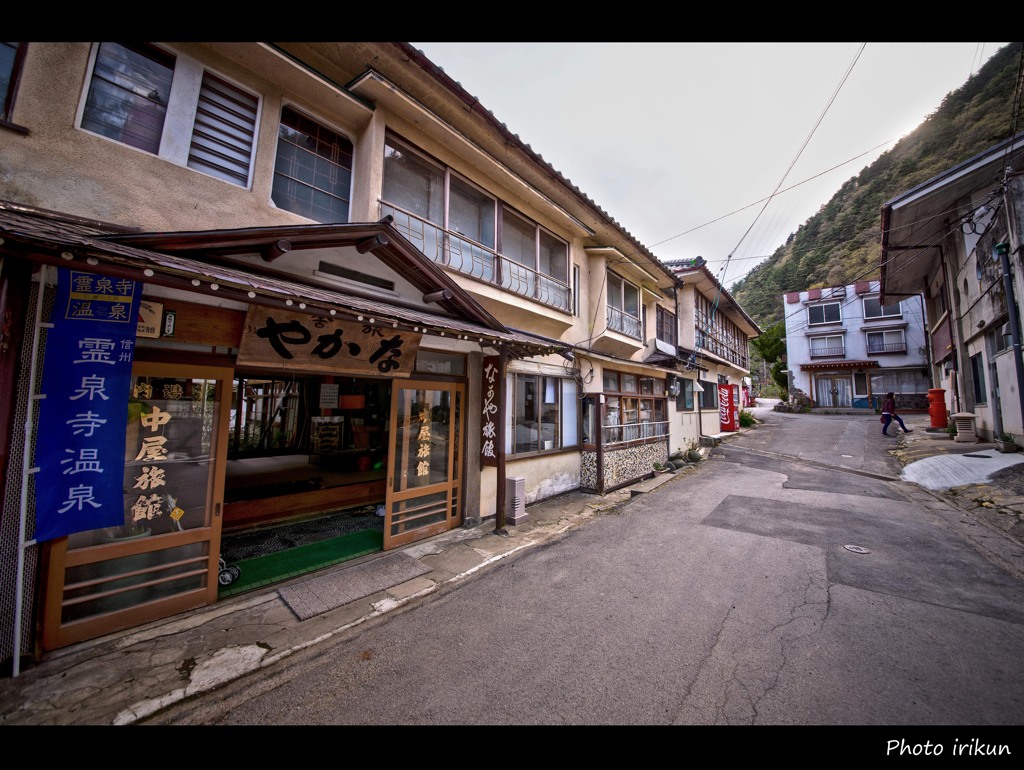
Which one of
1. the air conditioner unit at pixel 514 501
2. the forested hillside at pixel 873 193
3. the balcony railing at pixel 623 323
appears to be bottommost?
the air conditioner unit at pixel 514 501

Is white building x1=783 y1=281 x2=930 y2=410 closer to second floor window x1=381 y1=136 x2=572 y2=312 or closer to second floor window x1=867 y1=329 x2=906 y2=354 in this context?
second floor window x1=867 y1=329 x2=906 y2=354

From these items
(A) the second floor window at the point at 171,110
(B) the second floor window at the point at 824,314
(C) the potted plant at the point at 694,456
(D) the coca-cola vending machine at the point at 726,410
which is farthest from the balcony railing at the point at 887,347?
(A) the second floor window at the point at 171,110

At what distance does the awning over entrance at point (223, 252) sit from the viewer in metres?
2.83

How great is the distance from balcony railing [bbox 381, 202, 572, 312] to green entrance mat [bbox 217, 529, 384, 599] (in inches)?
218

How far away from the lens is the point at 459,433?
7.45 m

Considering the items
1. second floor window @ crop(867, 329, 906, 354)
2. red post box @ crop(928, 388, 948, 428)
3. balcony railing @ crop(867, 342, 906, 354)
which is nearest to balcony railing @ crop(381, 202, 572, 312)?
red post box @ crop(928, 388, 948, 428)

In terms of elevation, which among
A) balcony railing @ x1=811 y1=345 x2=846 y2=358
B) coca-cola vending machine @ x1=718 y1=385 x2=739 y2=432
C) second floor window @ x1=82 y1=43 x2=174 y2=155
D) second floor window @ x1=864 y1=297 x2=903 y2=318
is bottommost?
coca-cola vending machine @ x1=718 y1=385 x2=739 y2=432

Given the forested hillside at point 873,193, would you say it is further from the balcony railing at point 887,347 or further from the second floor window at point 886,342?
the balcony railing at point 887,347

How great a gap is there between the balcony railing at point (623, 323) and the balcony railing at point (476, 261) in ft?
7.58

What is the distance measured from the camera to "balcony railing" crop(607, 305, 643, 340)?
38.9ft
